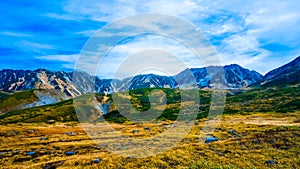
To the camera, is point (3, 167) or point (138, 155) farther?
point (138, 155)

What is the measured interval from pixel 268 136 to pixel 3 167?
190ft

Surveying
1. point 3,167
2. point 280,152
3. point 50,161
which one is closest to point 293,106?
point 280,152

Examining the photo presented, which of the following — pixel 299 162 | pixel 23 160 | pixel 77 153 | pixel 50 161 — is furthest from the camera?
pixel 77 153

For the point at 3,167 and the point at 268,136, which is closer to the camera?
the point at 3,167

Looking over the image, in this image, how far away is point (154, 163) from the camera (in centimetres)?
4216

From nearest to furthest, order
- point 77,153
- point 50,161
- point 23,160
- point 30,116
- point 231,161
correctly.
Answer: point 231,161
point 50,161
point 23,160
point 77,153
point 30,116

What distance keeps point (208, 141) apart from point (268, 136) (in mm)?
14217

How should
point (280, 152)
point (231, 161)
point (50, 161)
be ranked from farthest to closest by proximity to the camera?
point (50, 161), point (280, 152), point (231, 161)

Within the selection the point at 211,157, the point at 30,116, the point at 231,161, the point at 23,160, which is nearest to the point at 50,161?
the point at 23,160

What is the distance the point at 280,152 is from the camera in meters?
44.1

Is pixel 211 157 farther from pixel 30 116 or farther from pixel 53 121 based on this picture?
pixel 30 116

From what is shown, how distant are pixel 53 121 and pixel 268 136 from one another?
151128mm

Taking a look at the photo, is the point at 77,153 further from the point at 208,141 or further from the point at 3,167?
the point at 208,141

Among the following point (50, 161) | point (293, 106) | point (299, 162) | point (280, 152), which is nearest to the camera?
point (299, 162)
